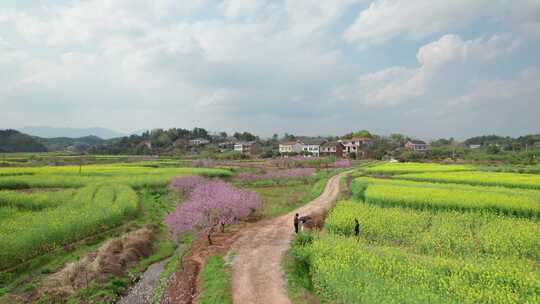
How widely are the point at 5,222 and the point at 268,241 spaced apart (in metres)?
15.7

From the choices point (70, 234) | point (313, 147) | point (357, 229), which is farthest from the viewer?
point (313, 147)

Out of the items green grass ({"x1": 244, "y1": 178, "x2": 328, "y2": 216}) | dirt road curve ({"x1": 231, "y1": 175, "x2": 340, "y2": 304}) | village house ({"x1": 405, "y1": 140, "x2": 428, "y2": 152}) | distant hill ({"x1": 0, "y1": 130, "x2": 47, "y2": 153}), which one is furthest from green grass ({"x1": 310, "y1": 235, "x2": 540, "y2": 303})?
distant hill ({"x1": 0, "y1": 130, "x2": 47, "y2": 153})

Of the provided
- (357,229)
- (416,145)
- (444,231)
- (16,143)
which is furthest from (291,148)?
(16,143)

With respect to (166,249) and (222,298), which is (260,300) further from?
(166,249)

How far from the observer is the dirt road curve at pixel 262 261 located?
11891 millimetres

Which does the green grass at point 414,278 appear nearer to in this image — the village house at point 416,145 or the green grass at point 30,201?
the green grass at point 30,201

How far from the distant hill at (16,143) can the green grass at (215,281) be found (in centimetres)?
13130

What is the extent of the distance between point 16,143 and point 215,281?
14018 cm

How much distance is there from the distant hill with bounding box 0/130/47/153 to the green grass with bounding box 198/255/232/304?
131297mm

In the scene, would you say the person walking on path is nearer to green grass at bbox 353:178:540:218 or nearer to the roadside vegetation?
green grass at bbox 353:178:540:218

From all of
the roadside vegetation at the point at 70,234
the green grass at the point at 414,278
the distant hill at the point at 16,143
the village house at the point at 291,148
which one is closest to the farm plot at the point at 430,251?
the green grass at the point at 414,278

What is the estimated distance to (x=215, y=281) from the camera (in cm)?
1320

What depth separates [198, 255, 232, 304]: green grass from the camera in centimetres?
1192

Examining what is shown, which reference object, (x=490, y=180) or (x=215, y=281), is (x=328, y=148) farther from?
(x=215, y=281)
